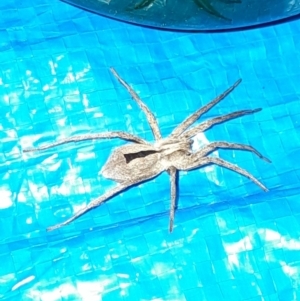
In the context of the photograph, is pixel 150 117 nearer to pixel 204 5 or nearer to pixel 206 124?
pixel 206 124

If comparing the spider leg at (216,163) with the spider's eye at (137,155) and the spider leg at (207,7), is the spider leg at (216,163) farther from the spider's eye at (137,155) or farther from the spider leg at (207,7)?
the spider leg at (207,7)

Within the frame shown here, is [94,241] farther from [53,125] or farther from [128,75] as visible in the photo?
[128,75]

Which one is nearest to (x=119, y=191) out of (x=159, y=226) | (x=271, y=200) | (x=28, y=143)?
(x=159, y=226)

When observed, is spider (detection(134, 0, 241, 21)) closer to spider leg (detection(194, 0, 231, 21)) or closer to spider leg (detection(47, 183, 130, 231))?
spider leg (detection(194, 0, 231, 21))

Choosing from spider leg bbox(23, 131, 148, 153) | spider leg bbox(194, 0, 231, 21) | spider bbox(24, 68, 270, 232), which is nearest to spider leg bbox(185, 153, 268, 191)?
spider bbox(24, 68, 270, 232)

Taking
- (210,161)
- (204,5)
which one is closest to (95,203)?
(210,161)
